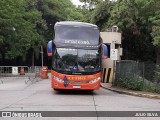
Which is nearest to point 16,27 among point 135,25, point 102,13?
point 102,13

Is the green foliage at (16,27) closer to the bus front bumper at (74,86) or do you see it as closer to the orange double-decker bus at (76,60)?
the orange double-decker bus at (76,60)

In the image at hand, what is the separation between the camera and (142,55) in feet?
130

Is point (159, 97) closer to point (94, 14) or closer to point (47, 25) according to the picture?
point (94, 14)

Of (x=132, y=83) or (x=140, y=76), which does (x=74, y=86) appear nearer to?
(x=132, y=83)

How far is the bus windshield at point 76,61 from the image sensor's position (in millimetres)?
19219

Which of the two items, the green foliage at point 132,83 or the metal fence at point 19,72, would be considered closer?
the green foliage at point 132,83

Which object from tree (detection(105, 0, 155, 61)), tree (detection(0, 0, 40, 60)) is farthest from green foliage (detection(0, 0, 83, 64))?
tree (detection(105, 0, 155, 61))

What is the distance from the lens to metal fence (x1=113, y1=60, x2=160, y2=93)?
20.9m

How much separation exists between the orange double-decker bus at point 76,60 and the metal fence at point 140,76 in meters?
2.84

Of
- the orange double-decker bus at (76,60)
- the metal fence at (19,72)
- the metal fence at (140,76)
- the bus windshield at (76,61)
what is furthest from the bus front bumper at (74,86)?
the metal fence at (19,72)

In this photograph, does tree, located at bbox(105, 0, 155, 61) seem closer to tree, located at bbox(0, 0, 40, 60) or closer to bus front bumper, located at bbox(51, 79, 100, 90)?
Result: bus front bumper, located at bbox(51, 79, 100, 90)

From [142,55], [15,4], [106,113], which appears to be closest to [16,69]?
[15,4]

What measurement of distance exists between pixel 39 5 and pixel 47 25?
3.86 metres

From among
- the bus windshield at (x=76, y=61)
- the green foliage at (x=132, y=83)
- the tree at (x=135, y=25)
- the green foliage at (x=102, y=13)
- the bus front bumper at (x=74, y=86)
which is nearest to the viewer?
the bus front bumper at (x=74, y=86)
